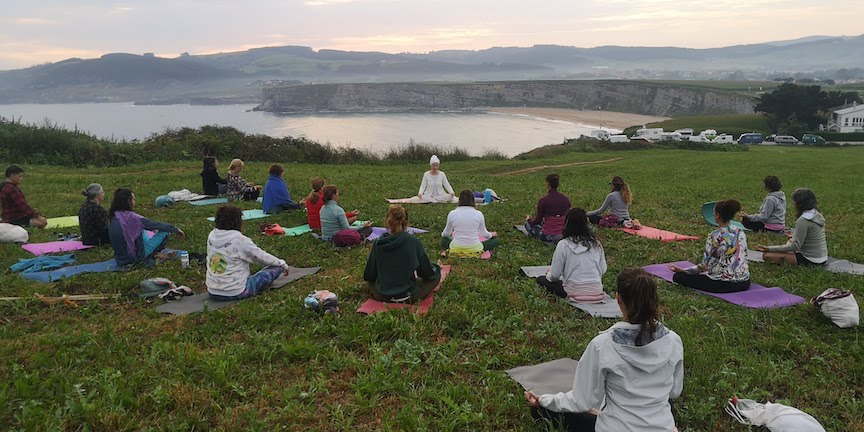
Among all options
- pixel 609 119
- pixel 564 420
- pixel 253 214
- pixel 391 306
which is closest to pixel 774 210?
pixel 391 306

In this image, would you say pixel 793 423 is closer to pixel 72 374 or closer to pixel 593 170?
pixel 72 374

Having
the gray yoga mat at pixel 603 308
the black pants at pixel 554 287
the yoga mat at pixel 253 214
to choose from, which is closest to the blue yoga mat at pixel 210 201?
the yoga mat at pixel 253 214

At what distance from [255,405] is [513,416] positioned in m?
2.13

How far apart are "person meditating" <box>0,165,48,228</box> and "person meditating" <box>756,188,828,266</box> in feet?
45.9

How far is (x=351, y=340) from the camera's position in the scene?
553 cm

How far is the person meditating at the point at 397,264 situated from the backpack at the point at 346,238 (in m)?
2.92

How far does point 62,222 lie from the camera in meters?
11.5

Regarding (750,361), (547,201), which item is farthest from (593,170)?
(750,361)

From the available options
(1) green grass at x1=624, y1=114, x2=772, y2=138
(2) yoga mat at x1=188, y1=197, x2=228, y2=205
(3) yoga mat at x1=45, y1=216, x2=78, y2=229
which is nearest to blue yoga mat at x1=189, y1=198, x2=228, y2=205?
(2) yoga mat at x1=188, y1=197, x2=228, y2=205

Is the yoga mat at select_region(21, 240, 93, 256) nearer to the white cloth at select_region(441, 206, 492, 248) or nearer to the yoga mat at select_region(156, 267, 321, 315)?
the yoga mat at select_region(156, 267, 321, 315)

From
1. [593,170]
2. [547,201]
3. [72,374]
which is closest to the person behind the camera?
[72,374]

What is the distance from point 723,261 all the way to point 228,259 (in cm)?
660

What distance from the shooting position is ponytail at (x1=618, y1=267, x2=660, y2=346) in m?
3.38

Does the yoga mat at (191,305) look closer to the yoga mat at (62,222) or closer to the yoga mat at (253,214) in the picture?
the yoga mat at (253,214)
